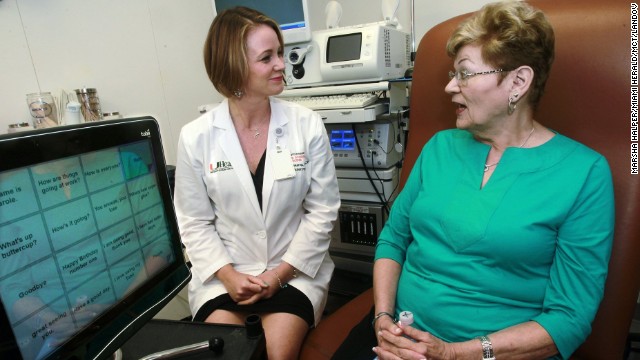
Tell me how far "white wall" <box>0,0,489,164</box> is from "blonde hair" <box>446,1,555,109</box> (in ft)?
4.26

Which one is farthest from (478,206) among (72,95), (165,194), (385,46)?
(72,95)

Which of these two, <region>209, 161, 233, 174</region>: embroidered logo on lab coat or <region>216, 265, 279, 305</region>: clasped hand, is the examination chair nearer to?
<region>216, 265, 279, 305</region>: clasped hand

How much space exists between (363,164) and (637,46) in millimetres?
966

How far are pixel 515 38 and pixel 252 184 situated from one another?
794mm

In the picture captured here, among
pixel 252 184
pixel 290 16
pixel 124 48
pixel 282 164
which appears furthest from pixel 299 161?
pixel 124 48

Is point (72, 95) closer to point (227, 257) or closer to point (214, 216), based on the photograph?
point (214, 216)

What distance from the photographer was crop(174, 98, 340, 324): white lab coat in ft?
3.94

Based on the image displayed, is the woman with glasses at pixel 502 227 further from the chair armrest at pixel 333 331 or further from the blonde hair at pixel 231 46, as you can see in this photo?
the blonde hair at pixel 231 46

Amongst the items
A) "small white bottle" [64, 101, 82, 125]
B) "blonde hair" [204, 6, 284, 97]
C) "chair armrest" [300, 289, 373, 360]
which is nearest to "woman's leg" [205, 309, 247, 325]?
"chair armrest" [300, 289, 373, 360]

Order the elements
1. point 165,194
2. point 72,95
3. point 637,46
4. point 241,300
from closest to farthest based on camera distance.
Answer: point 165,194
point 637,46
point 241,300
point 72,95

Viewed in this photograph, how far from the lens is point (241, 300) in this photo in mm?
1123

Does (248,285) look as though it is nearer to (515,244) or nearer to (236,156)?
(236,156)

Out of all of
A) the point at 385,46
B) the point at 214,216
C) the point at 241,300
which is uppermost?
the point at 385,46

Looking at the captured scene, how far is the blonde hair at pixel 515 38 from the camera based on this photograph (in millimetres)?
869
